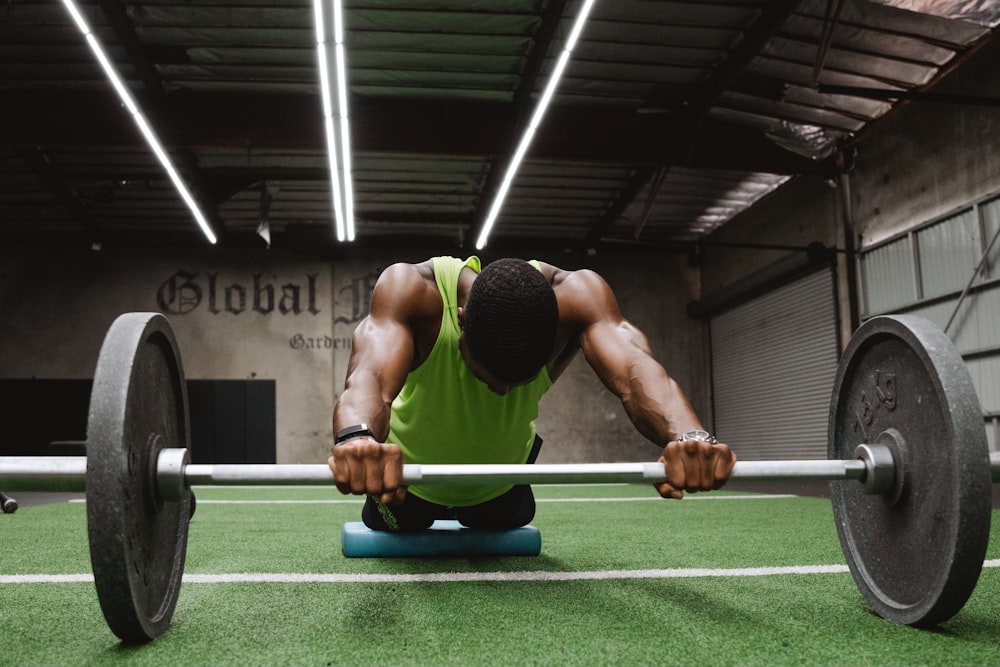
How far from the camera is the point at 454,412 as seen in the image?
2518 mm

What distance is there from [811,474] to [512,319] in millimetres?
736

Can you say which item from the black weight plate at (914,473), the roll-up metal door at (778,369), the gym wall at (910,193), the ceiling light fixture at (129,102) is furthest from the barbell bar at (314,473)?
the roll-up metal door at (778,369)

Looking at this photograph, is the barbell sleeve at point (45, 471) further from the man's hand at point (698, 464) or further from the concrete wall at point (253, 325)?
the concrete wall at point (253, 325)

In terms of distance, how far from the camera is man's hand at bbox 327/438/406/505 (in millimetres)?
1661

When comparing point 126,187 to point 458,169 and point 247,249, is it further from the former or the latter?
point 458,169

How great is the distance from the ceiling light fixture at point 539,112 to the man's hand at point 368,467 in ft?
12.8

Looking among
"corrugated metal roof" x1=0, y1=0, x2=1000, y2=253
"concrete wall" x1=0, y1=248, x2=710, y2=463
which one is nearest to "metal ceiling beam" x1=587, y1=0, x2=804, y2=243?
"corrugated metal roof" x1=0, y1=0, x2=1000, y2=253

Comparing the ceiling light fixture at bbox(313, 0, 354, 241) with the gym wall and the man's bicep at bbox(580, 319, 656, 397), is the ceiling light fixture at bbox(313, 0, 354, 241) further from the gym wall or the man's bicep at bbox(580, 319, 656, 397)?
the gym wall

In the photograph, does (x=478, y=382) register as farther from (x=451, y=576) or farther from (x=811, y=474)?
(x=811, y=474)

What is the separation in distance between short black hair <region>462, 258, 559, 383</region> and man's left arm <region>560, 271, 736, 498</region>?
1.07 feet

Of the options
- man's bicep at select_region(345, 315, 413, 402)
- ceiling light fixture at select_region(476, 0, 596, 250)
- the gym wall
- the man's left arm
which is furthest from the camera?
the gym wall

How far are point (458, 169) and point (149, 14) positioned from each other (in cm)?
372

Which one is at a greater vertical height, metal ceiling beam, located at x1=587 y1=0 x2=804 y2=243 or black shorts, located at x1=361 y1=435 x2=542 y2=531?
metal ceiling beam, located at x1=587 y1=0 x2=804 y2=243

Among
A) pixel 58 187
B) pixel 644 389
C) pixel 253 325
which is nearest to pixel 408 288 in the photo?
pixel 644 389
